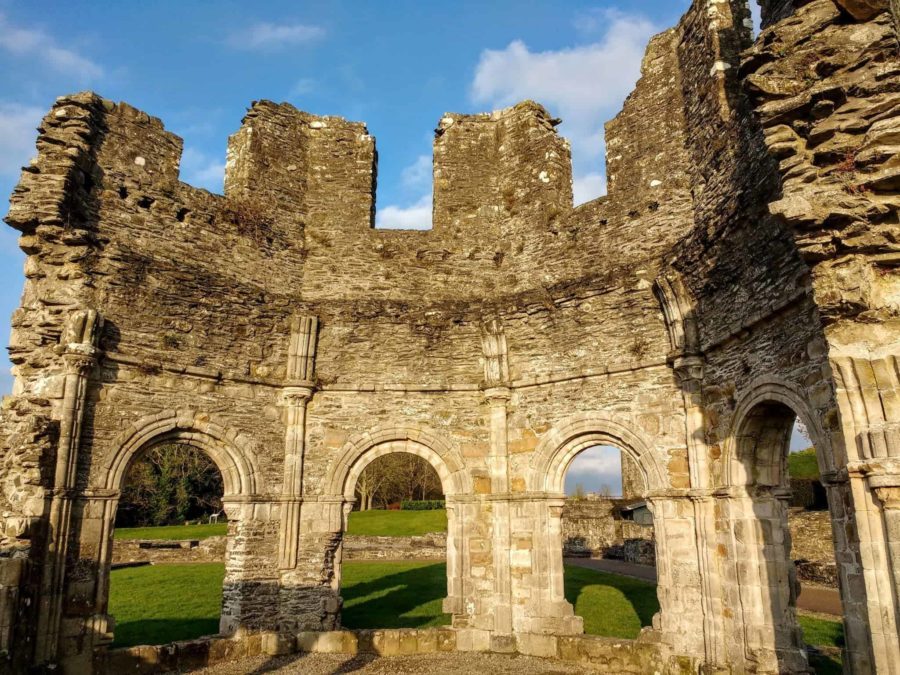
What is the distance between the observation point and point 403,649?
10.0 meters

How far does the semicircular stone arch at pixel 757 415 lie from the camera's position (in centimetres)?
661

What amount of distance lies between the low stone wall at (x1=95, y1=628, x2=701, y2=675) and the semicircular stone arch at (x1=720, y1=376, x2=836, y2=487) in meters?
2.59

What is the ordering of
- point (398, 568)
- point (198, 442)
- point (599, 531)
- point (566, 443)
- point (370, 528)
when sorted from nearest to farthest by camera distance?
point (198, 442)
point (566, 443)
point (398, 568)
point (599, 531)
point (370, 528)

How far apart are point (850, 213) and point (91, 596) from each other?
30.1 feet

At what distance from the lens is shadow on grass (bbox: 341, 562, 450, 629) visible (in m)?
12.6

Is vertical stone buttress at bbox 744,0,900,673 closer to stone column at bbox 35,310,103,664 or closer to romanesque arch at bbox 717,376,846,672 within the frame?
romanesque arch at bbox 717,376,846,672

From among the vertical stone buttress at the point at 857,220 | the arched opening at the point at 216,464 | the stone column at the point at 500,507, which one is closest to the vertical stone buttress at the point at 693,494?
the stone column at the point at 500,507

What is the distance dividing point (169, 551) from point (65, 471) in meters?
15.8

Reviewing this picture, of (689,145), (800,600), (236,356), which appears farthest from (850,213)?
(800,600)

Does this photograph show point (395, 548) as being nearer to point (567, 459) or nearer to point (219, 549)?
point (219, 549)

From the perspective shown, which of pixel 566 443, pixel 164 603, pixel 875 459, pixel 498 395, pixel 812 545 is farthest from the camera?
pixel 812 545

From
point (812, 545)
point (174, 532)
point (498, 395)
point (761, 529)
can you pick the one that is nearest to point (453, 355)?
point (498, 395)

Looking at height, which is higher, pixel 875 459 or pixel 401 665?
pixel 875 459

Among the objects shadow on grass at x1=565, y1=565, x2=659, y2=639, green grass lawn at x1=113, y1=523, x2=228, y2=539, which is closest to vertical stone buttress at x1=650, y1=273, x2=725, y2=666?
shadow on grass at x1=565, y1=565, x2=659, y2=639
